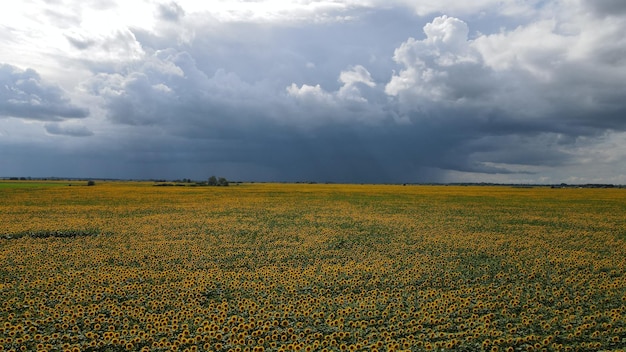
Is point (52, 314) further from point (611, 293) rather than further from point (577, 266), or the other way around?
point (577, 266)

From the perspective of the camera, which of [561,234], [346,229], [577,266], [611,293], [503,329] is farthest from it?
[346,229]

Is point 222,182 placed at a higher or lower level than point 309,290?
higher

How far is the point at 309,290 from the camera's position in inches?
520

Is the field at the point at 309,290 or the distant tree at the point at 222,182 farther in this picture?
the distant tree at the point at 222,182

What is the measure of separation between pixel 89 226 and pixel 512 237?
80.4 feet

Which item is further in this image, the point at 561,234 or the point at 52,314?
the point at 561,234

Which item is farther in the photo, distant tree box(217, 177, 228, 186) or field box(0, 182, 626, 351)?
distant tree box(217, 177, 228, 186)

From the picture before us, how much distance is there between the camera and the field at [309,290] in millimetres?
9430

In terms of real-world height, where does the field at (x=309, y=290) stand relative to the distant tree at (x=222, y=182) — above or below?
below

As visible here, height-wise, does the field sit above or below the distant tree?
below

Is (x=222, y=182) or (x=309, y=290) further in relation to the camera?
(x=222, y=182)

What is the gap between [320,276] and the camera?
14797 millimetres

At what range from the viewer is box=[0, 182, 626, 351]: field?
943cm

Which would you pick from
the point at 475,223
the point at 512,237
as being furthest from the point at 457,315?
the point at 475,223
